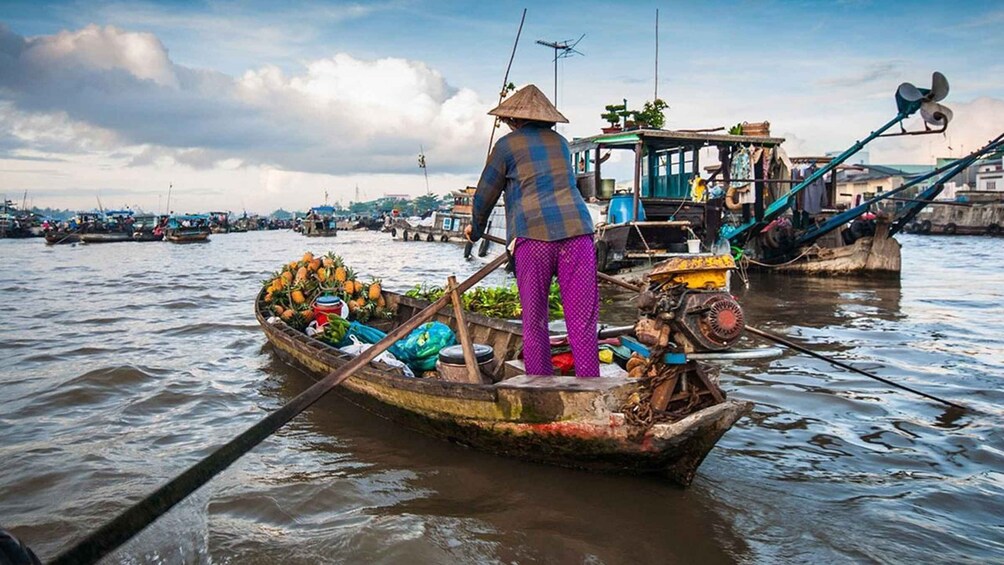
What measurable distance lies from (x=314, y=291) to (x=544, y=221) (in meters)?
4.25

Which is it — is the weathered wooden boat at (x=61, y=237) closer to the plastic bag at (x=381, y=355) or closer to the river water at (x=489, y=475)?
the river water at (x=489, y=475)

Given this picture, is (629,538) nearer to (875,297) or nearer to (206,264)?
(875,297)

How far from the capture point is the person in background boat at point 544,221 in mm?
3562

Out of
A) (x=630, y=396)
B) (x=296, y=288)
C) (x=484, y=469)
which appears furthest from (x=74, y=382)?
(x=630, y=396)

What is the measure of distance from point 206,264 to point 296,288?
55.3 feet

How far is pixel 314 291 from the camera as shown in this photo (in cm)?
708

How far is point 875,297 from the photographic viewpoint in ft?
35.1

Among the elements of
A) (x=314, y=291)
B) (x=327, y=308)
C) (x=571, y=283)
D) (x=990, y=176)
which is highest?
(x=990, y=176)

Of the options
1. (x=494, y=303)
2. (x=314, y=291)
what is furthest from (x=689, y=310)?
(x=494, y=303)

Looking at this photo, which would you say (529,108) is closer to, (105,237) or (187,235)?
(187,235)

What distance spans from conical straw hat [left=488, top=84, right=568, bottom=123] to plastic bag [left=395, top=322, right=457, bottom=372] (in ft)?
7.14

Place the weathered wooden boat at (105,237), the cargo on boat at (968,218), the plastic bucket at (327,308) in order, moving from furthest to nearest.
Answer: the weathered wooden boat at (105,237)
the cargo on boat at (968,218)
the plastic bucket at (327,308)

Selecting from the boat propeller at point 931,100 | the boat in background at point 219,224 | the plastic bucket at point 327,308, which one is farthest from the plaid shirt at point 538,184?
the boat in background at point 219,224

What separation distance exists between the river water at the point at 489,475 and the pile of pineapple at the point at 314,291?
0.65m
